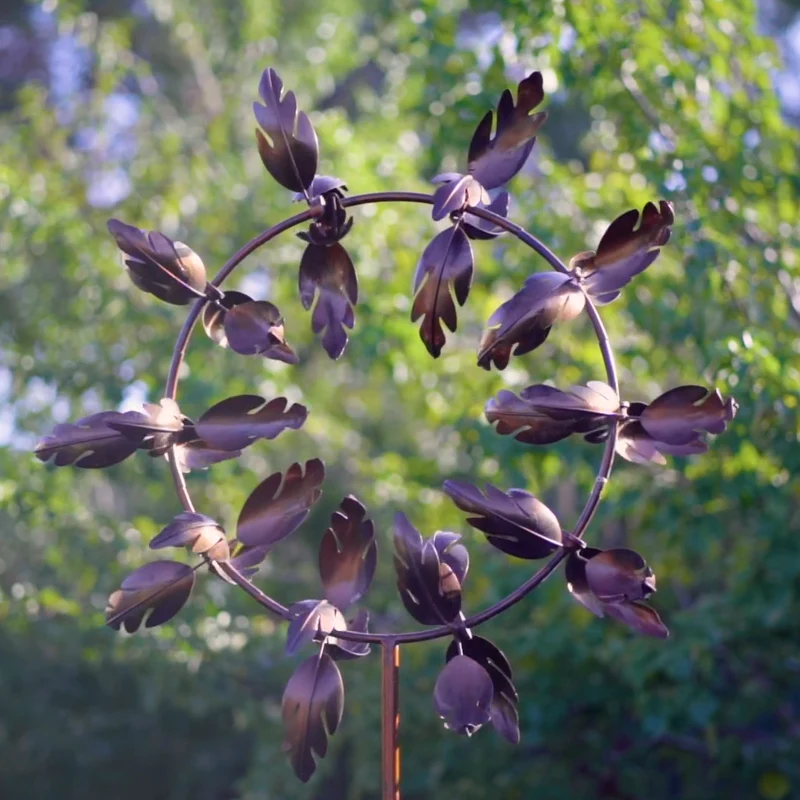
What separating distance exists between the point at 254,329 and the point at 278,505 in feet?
0.80

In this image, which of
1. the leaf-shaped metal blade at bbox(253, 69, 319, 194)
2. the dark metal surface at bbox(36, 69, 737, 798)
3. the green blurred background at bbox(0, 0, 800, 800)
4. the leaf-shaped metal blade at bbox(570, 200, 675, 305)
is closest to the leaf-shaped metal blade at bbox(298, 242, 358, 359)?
the dark metal surface at bbox(36, 69, 737, 798)

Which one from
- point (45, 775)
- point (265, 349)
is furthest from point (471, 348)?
point (45, 775)

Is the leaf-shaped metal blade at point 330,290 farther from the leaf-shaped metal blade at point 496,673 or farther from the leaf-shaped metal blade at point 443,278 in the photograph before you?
the leaf-shaped metal blade at point 496,673

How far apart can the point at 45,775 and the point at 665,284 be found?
11.3 ft

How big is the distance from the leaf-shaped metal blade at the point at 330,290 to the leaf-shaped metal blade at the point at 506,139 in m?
0.23

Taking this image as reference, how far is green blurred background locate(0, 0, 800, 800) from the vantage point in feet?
8.67

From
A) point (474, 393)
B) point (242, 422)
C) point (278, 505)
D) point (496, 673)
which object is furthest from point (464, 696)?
point (474, 393)

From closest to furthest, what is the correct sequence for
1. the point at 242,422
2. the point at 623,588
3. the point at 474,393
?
the point at 623,588, the point at 242,422, the point at 474,393

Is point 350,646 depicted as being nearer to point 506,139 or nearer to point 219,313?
point 219,313

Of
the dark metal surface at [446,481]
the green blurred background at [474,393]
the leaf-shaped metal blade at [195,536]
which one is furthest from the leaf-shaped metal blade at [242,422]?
the green blurred background at [474,393]

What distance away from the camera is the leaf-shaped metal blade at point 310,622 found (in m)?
1.32

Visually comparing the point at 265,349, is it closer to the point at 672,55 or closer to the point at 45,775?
the point at 672,55

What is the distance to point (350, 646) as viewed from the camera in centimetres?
146

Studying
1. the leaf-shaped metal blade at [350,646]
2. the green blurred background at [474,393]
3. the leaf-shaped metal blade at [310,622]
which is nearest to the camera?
the leaf-shaped metal blade at [310,622]
